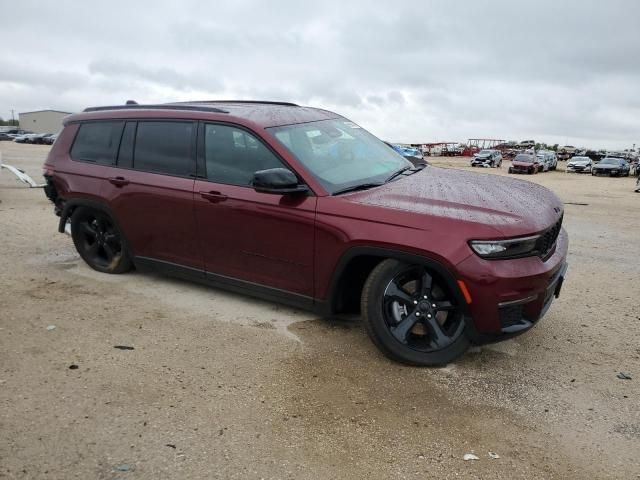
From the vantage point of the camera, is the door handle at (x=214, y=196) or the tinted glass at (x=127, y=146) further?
the tinted glass at (x=127, y=146)

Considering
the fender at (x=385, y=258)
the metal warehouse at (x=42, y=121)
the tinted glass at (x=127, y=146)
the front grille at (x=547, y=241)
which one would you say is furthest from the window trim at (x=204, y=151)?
the metal warehouse at (x=42, y=121)

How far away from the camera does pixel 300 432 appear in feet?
9.10

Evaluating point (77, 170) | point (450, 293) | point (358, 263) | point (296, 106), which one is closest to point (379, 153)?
point (296, 106)

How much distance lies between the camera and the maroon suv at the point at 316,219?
3238mm

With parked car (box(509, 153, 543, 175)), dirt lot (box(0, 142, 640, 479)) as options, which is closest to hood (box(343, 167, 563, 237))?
dirt lot (box(0, 142, 640, 479))

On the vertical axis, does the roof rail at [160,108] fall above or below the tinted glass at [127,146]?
above

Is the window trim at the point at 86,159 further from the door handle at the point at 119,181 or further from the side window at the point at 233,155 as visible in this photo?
the side window at the point at 233,155

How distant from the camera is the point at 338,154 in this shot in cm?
423

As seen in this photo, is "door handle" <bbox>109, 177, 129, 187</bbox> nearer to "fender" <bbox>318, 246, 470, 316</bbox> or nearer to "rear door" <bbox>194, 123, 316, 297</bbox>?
"rear door" <bbox>194, 123, 316, 297</bbox>

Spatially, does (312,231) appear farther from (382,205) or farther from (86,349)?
(86,349)

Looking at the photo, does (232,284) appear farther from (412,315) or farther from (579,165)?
(579,165)

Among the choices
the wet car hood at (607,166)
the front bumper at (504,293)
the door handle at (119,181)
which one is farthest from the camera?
the wet car hood at (607,166)

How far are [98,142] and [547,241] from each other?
13.8ft

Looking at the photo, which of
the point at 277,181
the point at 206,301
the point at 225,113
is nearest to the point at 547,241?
the point at 277,181
